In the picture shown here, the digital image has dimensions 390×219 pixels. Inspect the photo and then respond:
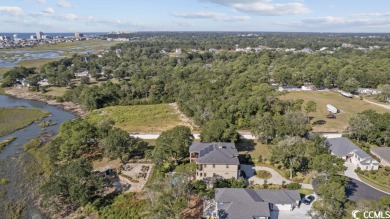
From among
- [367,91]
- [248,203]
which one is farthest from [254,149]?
[367,91]

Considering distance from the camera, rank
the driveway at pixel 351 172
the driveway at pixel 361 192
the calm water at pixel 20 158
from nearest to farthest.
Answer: the driveway at pixel 361 192, the calm water at pixel 20 158, the driveway at pixel 351 172

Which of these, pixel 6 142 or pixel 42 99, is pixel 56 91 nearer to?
pixel 42 99

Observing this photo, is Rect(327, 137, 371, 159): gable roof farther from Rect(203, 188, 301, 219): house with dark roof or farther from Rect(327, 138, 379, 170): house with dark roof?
Rect(203, 188, 301, 219): house with dark roof

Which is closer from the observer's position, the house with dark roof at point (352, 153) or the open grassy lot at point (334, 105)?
the house with dark roof at point (352, 153)

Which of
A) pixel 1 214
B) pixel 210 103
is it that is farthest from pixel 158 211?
pixel 210 103

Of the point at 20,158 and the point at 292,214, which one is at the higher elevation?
the point at 292,214

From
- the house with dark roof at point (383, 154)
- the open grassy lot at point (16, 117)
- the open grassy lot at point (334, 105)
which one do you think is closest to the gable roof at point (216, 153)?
the house with dark roof at point (383, 154)

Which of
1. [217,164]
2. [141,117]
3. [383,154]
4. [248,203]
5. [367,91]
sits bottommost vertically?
[141,117]

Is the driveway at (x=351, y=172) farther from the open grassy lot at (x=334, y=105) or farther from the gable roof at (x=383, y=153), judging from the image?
the open grassy lot at (x=334, y=105)
